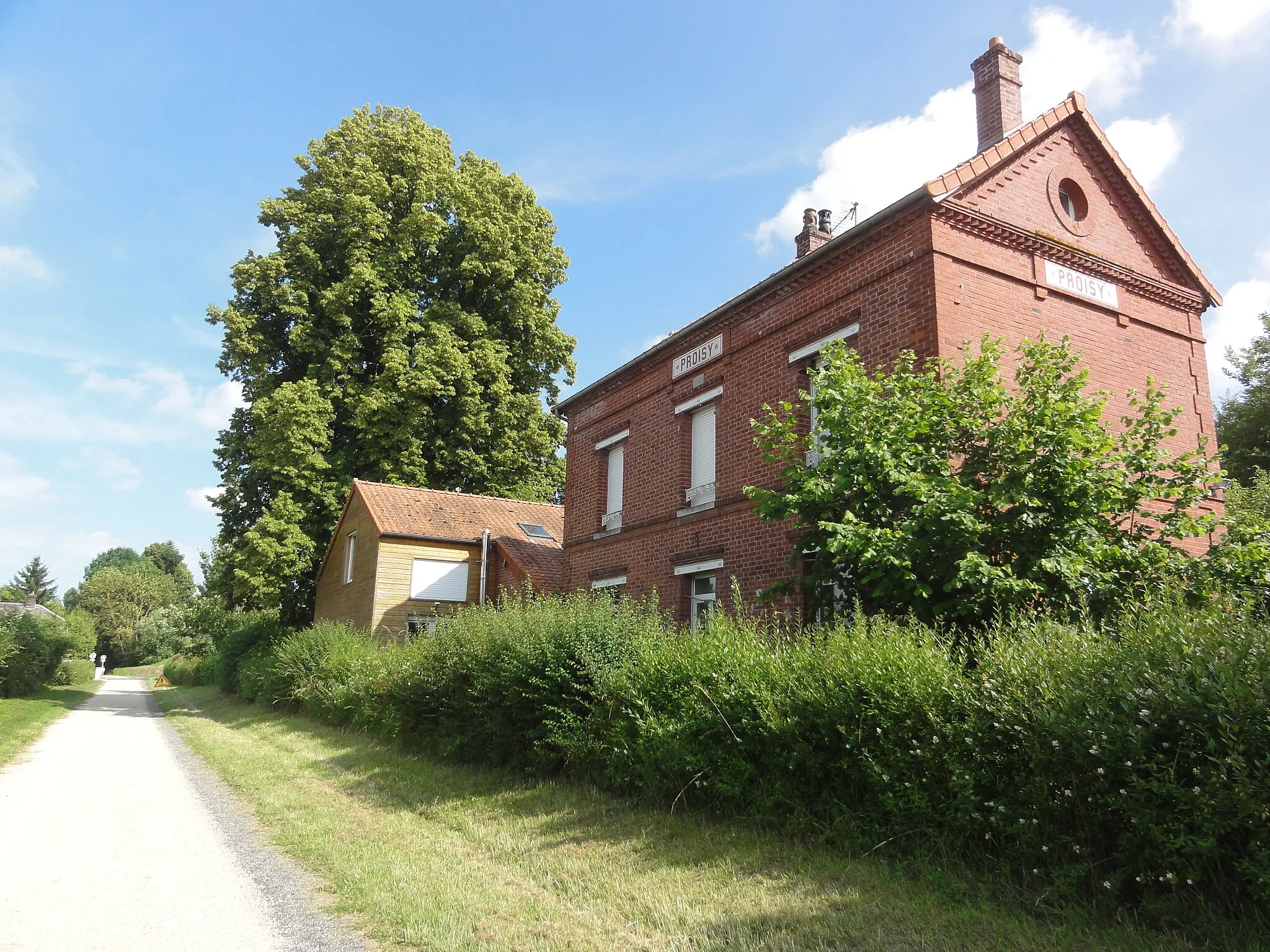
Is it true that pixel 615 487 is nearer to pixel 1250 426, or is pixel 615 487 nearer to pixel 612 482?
pixel 612 482

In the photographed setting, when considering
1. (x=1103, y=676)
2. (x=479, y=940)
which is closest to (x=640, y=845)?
(x=479, y=940)

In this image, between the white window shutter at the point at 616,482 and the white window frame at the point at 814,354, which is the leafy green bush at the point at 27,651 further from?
the white window frame at the point at 814,354

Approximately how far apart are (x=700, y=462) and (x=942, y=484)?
7412 mm

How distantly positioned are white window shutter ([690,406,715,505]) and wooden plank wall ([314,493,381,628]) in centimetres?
1182

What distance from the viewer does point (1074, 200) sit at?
13.3 m

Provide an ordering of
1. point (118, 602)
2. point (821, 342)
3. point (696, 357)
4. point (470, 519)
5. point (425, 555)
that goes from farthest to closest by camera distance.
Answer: point (118, 602), point (470, 519), point (425, 555), point (696, 357), point (821, 342)

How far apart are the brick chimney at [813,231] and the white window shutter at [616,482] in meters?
5.50

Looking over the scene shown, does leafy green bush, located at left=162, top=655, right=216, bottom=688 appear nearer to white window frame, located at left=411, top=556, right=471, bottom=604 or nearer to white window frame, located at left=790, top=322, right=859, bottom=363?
white window frame, located at left=411, top=556, right=471, bottom=604

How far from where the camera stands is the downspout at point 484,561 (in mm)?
23422

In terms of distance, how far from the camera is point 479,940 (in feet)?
16.9

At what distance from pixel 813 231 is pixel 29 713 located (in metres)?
23.3

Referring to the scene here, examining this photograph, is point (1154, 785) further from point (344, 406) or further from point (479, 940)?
point (344, 406)

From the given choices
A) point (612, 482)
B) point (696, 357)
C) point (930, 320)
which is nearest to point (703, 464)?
point (696, 357)

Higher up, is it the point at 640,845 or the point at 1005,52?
the point at 1005,52
